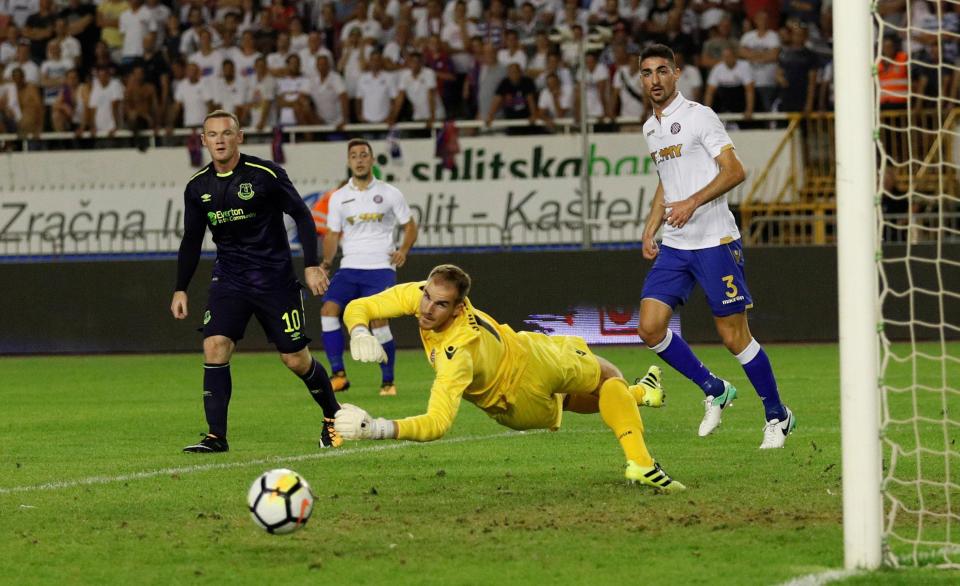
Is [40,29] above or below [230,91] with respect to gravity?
above

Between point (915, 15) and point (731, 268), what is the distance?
1243 centimetres

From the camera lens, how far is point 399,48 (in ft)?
70.6

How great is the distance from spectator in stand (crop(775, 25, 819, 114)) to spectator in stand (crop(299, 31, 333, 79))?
6.35 meters

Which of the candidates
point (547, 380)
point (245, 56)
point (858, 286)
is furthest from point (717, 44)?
point (858, 286)

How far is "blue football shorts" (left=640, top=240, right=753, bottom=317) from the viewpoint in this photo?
9.05m

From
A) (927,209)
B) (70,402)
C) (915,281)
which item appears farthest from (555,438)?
(927,209)

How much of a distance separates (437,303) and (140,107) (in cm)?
1604

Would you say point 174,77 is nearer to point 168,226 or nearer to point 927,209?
point 168,226

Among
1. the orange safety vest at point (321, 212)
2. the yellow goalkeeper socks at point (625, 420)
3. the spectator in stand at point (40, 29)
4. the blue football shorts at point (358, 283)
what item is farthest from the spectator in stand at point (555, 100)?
→ the yellow goalkeeper socks at point (625, 420)

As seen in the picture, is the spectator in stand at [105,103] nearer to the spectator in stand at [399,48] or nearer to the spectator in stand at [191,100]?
the spectator in stand at [191,100]

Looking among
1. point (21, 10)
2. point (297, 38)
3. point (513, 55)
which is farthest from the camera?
point (21, 10)

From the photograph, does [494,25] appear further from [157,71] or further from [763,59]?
[157,71]

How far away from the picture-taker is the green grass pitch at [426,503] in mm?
5652

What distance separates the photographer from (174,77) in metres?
22.0
